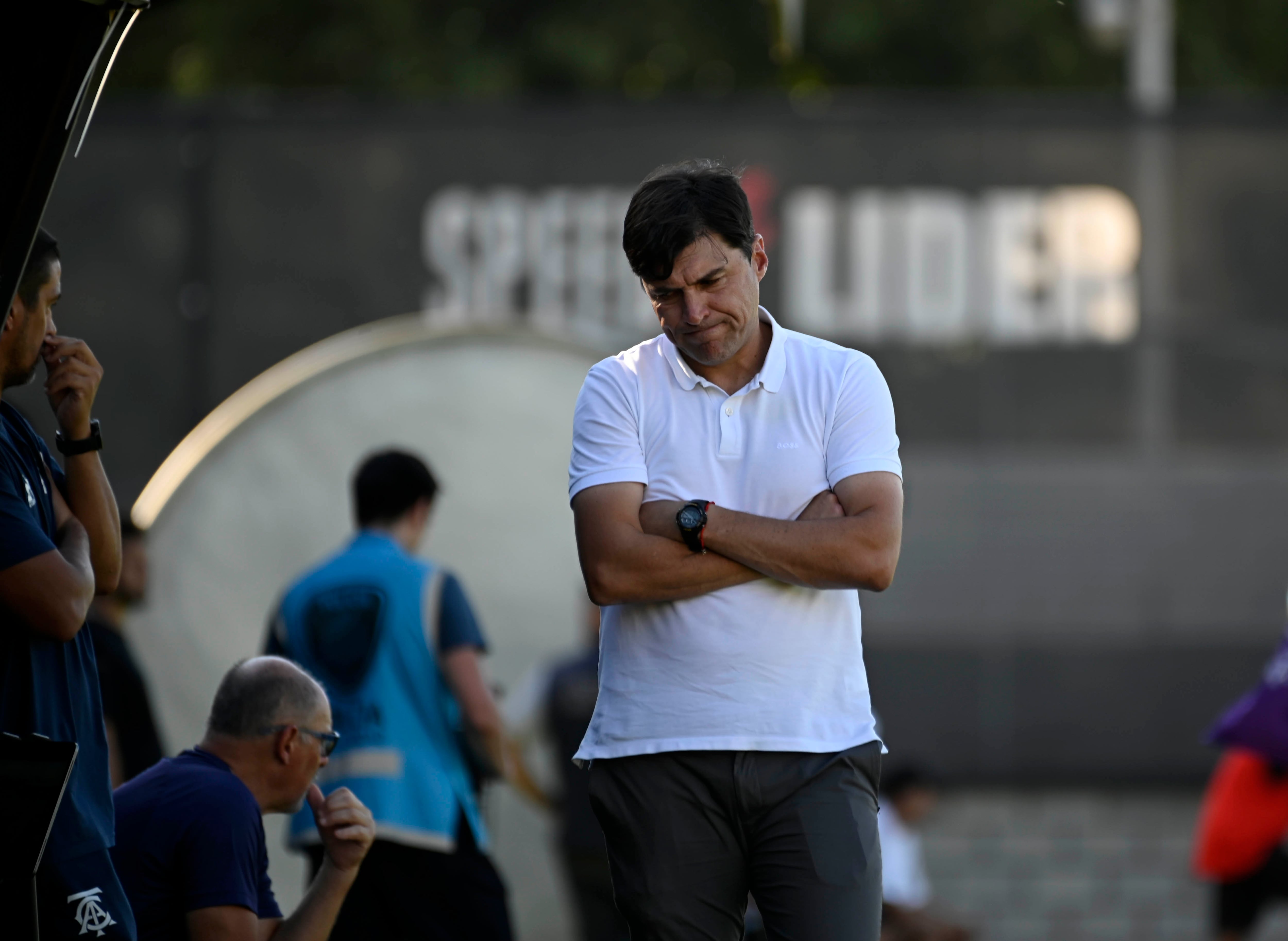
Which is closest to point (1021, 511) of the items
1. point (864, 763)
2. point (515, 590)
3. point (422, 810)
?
point (515, 590)

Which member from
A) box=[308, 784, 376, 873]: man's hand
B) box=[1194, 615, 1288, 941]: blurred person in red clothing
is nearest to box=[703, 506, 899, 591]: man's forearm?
box=[308, 784, 376, 873]: man's hand

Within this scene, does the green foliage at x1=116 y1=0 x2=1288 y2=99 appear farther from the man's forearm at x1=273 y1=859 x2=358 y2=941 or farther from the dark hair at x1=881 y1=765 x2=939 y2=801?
the man's forearm at x1=273 y1=859 x2=358 y2=941

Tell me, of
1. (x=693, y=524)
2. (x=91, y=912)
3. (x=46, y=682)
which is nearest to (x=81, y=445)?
(x=46, y=682)

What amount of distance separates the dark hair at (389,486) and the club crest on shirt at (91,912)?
1828 millimetres

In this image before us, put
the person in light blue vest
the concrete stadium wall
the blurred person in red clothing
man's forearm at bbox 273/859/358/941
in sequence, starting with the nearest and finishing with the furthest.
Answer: man's forearm at bbox 273/859/358/941
the person in light blue vest
the blurred person in red clothing
the concrete stadium wall

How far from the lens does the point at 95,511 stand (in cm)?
264

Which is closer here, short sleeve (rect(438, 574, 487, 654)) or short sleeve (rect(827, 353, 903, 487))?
short sleeve (rect(827, 353, 903, 487))

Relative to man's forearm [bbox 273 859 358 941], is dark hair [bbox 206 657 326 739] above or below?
above

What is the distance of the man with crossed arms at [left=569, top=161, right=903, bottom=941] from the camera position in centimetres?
257

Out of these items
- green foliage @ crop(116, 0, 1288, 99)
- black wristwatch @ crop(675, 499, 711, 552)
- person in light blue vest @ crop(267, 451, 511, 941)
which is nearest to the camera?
black wristwatch @ crop(675, 499, 711, 552)

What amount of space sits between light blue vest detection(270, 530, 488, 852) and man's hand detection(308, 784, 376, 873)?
106 cm

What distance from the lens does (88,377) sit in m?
2.67

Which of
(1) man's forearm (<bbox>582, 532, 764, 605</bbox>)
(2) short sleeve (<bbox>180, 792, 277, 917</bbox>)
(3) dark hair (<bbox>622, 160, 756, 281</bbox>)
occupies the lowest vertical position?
(2) short sleeve (<bbox>180, 792, 277, 917</bbox>)

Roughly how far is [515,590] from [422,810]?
128cm
